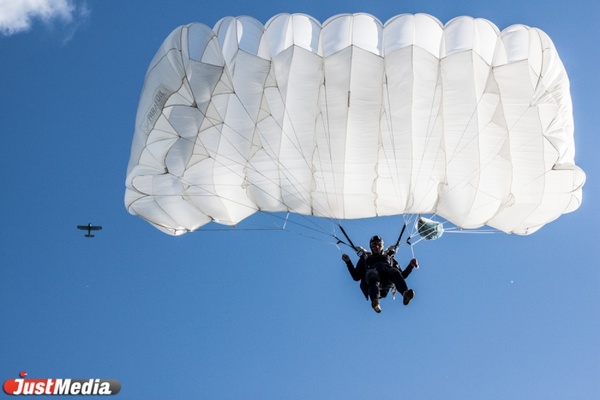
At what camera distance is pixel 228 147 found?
50.1ft

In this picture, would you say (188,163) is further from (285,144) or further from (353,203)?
(353,203)

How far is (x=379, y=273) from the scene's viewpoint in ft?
46.7

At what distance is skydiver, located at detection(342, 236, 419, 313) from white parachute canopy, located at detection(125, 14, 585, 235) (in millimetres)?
1562

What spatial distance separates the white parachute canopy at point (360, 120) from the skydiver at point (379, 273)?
1.56 m

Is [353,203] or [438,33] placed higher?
[438,33]

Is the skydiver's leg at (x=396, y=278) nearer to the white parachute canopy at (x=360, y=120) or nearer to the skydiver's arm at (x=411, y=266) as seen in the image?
the skydiver's arm at (x=411, y=266)

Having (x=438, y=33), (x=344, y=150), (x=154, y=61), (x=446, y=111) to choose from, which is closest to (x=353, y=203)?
(x=344, y=150)

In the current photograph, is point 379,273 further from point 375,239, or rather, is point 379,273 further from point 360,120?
point 360,120

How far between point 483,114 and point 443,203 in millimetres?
2040
